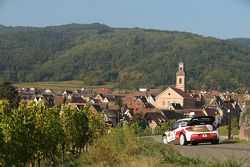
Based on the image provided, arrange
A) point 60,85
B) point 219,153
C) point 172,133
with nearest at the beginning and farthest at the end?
point 219,153 < point 172,133 < point 60,85

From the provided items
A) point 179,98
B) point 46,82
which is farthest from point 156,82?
point 179,98

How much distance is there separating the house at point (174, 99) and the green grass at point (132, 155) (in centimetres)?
9588

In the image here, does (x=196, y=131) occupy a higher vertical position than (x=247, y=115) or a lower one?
lower

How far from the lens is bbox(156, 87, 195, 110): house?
113m

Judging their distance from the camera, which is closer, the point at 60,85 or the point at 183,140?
the point at 183,140

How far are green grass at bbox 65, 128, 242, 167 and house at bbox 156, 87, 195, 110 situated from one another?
9588 cm

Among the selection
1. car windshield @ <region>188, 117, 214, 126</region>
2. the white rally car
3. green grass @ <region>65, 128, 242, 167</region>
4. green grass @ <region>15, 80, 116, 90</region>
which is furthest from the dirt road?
green grass @ <region>15, 80, 116, 90</region>

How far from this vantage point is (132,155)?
13797 millimetres

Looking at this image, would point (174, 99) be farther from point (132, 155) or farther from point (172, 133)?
point (132, 155)

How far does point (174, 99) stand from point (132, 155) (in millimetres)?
100826

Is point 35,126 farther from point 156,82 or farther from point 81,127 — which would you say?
point 156,82

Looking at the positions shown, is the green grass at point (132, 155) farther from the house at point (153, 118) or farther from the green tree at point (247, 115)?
the house at point (153, 118)

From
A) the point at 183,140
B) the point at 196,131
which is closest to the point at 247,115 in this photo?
the point at 183,140

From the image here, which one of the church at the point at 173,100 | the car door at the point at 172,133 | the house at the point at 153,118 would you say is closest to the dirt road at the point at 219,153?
the car door at the point at 172,133
